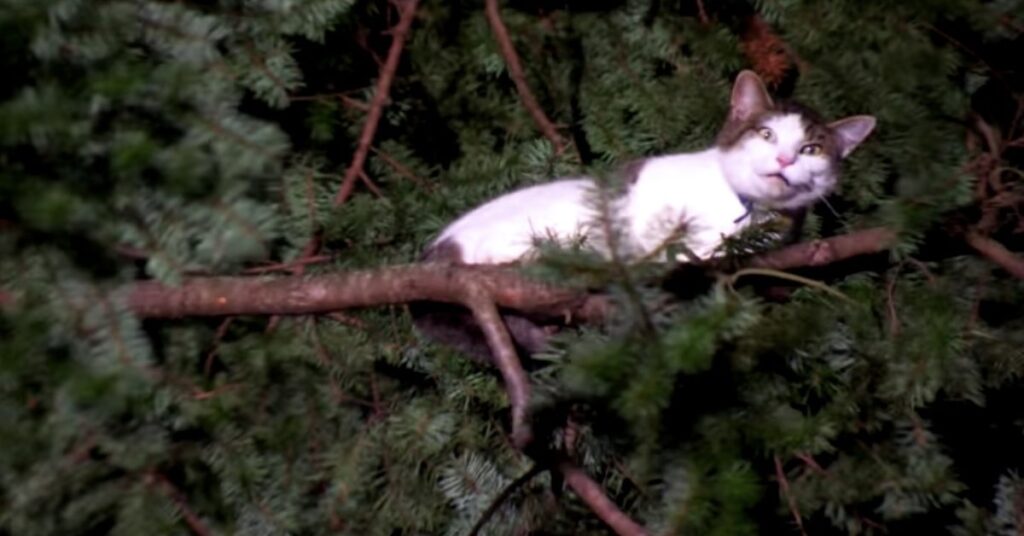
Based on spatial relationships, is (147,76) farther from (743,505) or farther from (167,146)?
(743,505)

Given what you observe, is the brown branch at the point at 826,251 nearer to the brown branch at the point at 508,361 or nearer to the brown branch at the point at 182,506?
the brown branch at the point at 508,361

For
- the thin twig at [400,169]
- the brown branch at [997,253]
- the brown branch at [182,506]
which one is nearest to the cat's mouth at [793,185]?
the brown branch at [997,253]

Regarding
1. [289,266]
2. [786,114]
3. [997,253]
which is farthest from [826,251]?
[289,266]

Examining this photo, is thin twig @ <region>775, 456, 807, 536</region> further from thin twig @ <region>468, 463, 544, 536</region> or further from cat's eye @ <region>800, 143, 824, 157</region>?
cat's eye @ <region>800, 143, 824, 157</region>

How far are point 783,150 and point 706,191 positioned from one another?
13 centimetres

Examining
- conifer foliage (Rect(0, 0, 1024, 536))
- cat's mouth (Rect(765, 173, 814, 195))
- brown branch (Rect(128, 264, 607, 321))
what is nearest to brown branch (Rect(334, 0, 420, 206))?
conifer foliage (Rect(0, 0, 1024, 536))

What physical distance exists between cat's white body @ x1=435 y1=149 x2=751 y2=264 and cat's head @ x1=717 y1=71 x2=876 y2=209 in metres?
0.03

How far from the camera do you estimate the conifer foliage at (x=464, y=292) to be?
1079 millimetres

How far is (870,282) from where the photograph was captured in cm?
158

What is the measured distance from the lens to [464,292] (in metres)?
1.33

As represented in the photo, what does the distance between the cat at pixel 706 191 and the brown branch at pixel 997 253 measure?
0.92 feet

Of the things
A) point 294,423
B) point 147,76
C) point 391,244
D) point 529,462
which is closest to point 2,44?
point 147,76

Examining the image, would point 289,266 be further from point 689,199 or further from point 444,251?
point 689,199

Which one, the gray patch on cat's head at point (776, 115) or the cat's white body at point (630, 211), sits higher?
the gray patch on cat's head at point (776, 115)
